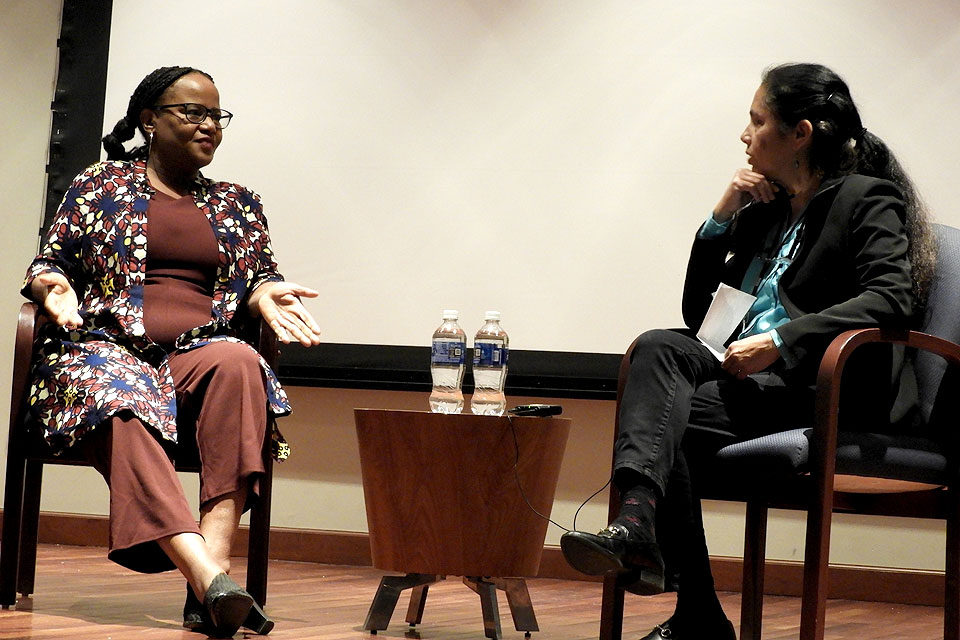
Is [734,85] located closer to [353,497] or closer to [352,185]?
[352,185]

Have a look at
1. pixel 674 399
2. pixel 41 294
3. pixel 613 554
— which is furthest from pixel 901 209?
pixel 41 294

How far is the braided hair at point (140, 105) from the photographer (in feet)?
9.04

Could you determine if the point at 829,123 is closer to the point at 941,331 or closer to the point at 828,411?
the point at 941,331

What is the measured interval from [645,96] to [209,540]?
82.6 inches

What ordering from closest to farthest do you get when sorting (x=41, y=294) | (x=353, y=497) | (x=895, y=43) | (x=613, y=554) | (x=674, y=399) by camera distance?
(x=613, y=554) → (x=674, y=399) → (x=41, y=294) → (x=895, y=43) → (x=353, y=497)

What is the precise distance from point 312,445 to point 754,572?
5.76 ft

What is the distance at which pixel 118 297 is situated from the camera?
8.44 feet

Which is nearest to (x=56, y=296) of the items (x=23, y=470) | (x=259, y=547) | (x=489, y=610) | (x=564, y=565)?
(x=23, y=470)

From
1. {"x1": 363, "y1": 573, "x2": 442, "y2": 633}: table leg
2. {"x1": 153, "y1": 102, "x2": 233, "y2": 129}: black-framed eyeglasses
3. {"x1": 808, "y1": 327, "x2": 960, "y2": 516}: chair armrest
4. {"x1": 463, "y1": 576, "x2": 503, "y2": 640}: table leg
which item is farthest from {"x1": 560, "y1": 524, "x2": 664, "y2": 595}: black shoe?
{"x1": 153, "y1": 102, "x2": 233, "y2": 129}: black-framed eyeglasses

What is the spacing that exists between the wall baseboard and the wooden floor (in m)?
0.06

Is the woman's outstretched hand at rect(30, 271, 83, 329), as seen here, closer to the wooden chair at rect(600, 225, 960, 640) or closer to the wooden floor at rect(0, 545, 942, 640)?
the wooden floor at rect(0, 545, 942, 640)

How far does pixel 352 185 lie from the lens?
12.3ft

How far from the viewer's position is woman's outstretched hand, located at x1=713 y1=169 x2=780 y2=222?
239cm

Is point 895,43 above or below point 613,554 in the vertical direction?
above
